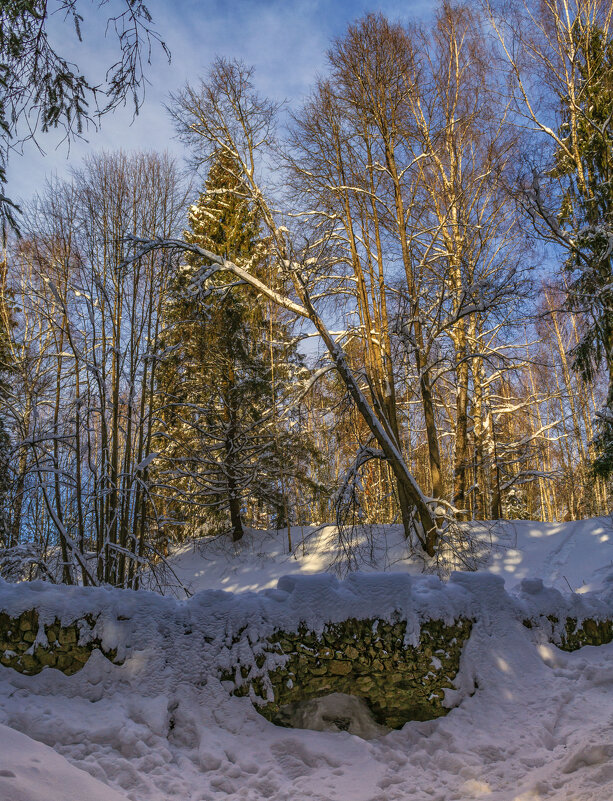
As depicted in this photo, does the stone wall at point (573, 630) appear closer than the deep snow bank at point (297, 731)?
No

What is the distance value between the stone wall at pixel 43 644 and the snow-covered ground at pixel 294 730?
72 millimetres

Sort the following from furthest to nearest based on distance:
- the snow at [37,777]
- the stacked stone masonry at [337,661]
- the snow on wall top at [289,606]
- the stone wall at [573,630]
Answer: the stone wall at [573,630], the snow on wall top at [289,606], the stacked stone masonry at [337,661], the snow at [37,777]

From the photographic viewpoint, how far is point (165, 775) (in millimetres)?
3053

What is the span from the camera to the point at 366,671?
418cm

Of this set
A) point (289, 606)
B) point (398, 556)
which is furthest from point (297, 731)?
point (398, 556)

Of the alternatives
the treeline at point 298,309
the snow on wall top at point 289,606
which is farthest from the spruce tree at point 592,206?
the snow on wall top at point 289,606

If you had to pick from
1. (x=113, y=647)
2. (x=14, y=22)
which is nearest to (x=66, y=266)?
(x=14, y=22)

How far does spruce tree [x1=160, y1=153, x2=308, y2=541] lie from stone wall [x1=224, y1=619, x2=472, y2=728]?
7.31 m

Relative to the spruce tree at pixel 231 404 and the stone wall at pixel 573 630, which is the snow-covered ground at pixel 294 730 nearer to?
the stone wall at pixel 573 630

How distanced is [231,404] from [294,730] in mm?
9170

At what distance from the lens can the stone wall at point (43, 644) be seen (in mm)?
A: 3551

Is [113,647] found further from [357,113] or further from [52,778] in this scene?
[357,113]

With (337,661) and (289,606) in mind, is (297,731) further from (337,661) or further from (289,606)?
(289,606)

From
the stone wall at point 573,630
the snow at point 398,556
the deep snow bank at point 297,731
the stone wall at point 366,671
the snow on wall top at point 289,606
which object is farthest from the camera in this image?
the snow at point 398,556
